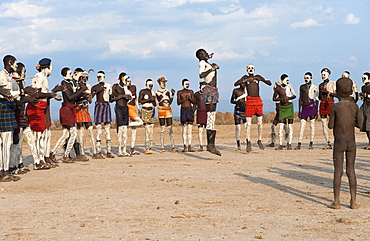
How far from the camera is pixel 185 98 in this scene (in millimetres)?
15406

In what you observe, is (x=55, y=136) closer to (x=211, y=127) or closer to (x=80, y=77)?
(x=80, y=77)

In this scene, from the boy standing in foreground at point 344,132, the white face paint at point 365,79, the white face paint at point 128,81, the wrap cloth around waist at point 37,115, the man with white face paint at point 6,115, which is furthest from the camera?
the white face paint at point 365,79

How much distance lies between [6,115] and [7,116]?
3 cm

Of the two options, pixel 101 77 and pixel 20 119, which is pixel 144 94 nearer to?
pixel 101 77

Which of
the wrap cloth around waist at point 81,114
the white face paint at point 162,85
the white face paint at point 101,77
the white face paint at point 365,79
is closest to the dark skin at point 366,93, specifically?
the white face paint at point 365,79

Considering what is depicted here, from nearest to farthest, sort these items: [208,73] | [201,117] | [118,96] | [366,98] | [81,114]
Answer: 1. [208,73]
2. [81,114]
3. [118,96]
4. [366,98]
5. [201,117]

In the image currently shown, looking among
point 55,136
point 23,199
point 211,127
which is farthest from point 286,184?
point 55,136

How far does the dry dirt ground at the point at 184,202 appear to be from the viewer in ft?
18.7

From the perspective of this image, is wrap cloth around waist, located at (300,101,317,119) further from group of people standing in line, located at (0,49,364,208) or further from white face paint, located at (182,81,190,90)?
white face paint, located at (182,81,190,90)

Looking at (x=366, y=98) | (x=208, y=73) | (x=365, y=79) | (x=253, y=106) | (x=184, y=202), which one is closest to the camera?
(x=184, y=202)

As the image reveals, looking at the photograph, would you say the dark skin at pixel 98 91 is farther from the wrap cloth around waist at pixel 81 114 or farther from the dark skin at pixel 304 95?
the dark skin at pixel 304 95

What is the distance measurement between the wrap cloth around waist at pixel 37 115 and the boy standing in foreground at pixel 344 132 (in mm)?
7095

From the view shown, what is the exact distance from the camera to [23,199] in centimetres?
804

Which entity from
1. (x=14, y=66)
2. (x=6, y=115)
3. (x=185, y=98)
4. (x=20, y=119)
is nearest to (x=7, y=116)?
(x=6, y=115)
